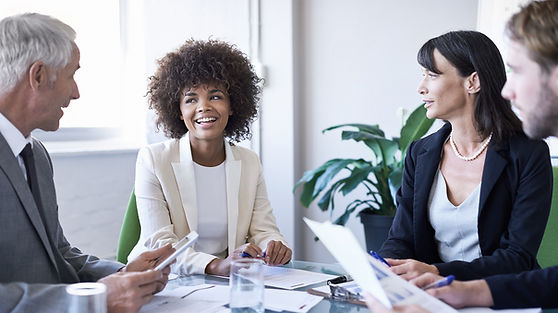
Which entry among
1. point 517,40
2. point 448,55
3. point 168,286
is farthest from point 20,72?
point 448,55

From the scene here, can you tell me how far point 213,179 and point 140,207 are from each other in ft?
1.02

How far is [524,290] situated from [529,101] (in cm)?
44

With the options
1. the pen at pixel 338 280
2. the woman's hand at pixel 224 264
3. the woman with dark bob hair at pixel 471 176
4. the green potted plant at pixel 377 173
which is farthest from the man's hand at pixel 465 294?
the green potted plant at pixel 377 173

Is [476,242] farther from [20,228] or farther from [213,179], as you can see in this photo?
[20,228]

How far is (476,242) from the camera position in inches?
72.9

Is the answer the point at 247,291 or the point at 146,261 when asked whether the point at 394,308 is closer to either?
the point at 247,291

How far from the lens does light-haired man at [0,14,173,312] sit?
125 cm

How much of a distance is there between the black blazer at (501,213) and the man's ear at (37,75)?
117cm

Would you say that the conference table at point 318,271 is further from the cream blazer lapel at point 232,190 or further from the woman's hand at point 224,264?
the cream blazer lapel at point 232,190

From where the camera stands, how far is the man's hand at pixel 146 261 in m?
1.49

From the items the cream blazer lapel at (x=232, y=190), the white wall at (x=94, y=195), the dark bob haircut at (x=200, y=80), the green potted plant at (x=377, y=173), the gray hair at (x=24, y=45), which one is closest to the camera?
the gray hair at (x=24, y=45)

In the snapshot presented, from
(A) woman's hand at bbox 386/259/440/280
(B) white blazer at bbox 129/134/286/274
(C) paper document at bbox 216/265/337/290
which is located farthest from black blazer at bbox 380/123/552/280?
(B) white blazer at bbox 129/134/286/274

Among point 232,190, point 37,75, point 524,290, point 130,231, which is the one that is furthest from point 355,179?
point 37,75

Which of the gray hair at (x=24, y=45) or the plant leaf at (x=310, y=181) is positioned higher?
the gray hair at (x=24, y=45)
